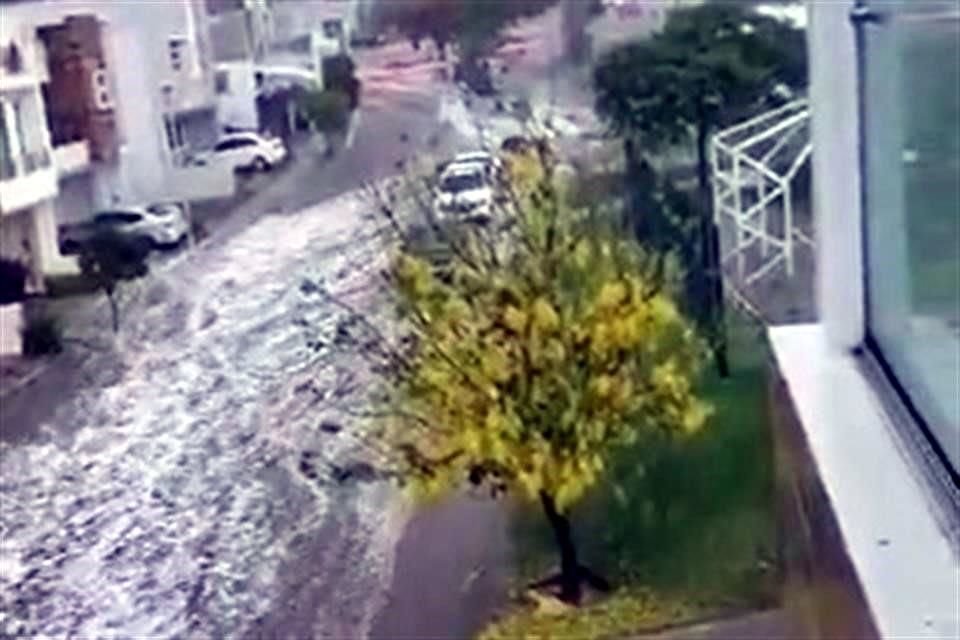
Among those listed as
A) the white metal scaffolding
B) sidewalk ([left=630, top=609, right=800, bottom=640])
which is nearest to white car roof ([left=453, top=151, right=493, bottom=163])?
the white metal scaffolding

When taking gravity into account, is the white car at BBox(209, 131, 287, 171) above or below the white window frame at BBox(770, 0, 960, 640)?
above

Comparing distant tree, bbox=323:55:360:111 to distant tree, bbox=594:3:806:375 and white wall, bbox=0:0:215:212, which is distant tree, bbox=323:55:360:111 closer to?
white wall, bbox=0:0:215:212

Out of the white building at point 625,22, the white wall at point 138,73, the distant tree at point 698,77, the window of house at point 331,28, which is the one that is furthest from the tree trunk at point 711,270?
Answer: the white wall at point 138,73

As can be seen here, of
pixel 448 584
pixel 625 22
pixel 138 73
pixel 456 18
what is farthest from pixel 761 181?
pixel 138 73

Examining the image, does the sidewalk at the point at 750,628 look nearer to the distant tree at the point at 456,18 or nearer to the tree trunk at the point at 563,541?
the tree trunk at the point at 563,541

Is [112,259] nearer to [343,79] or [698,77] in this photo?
[343,79]
